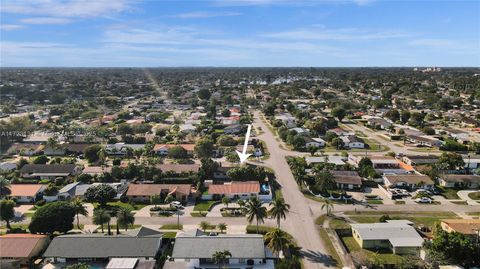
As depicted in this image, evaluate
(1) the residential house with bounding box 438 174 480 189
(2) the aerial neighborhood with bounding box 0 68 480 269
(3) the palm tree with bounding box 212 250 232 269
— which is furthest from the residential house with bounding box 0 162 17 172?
(1) the residential house with bounding box 438 174 480 189

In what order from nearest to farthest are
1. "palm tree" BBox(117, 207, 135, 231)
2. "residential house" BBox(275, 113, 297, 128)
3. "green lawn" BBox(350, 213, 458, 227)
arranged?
"palm tree" BBox(117, 207, 135, 231), "green lawn" BBox(350, 213, 458, 227), "residential house" BBox(275, 113, 297, 128)

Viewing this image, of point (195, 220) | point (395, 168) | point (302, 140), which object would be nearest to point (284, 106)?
point (302, 140)

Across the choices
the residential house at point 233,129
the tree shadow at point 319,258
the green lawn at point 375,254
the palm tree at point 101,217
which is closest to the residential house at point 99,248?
the palm tree at point 101,217

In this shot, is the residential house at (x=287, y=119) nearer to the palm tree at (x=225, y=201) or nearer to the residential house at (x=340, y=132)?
the residential house at (x=340, y=132)

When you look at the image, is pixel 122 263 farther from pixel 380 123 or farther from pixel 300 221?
pixel 380 123

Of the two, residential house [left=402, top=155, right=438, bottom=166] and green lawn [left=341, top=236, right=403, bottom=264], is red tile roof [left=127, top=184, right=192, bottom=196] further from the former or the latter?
residential house [left=402, top=155, right=438, bottom=166]

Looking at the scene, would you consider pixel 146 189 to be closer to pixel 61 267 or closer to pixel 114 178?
pixel 114 178
